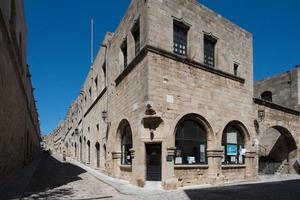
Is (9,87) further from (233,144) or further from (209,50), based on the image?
(233,144)

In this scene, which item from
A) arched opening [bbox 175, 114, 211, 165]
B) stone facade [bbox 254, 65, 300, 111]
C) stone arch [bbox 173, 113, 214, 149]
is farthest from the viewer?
stone facade [bbox 254, 65, 300, 111]

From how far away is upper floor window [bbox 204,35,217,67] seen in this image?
12.8m

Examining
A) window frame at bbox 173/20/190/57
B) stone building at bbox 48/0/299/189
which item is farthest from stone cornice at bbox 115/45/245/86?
window frame at bbox 173/20/190/57

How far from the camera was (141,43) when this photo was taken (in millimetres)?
11344

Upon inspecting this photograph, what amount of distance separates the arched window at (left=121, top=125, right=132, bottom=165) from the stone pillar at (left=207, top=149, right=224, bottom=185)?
3.60 metres

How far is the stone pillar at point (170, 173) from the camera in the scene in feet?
32.9

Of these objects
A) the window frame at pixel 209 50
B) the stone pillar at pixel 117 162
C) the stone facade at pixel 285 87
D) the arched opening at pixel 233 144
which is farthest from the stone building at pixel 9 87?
the stone facade at pixel 285 87

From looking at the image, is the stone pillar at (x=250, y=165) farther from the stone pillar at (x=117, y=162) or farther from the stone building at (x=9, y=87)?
the stone building at (x=9, y=87)

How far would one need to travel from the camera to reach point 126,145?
1312 centimetres

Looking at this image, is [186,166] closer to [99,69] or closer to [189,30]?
[189,30]

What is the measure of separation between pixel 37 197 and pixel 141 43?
687cm

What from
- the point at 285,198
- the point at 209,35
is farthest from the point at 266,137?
the point at 285,198

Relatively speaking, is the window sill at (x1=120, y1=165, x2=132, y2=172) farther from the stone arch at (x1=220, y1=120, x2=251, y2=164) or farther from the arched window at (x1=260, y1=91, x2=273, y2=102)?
the arched window at (x1=260, y1=91, x2=273, y2=102)

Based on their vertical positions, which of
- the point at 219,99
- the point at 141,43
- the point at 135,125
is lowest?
the point at 135,125
